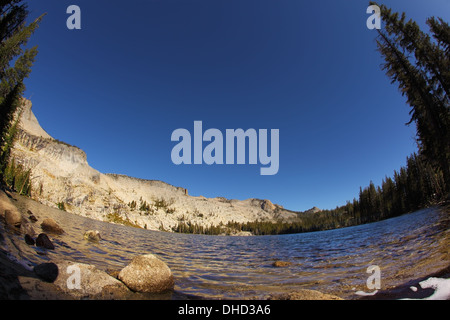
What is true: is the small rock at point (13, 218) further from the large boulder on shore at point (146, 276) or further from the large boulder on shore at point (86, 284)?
the large boulder on shore at point (146, 276)

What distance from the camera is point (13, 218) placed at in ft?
45.4

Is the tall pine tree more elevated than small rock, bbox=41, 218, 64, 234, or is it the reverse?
the tall pine tree

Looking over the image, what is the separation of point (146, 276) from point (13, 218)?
1378 centimetres

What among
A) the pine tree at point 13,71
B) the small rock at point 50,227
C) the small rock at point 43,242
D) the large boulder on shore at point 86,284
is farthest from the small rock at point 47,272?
the pine tree at point 13,71

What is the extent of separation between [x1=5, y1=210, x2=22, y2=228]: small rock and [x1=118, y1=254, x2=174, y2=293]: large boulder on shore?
12542mm

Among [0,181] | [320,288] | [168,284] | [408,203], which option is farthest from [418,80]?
[408,203]

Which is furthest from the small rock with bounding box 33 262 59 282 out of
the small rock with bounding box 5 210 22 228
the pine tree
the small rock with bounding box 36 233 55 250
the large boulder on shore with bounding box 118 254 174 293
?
the pine tree

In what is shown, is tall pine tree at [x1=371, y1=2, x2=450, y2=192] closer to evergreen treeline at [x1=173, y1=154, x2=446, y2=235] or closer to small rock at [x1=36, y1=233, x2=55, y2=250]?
small rock at [x1=36, y1=233, x2=55, y2=250]

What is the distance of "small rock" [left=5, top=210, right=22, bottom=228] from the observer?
13.6 metres

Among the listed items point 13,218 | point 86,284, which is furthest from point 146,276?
point 13,218

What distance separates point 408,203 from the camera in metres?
101

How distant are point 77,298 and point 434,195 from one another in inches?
5012

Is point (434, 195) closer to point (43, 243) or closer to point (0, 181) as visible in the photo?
point (43, 243)

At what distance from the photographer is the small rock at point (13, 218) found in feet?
44.6
